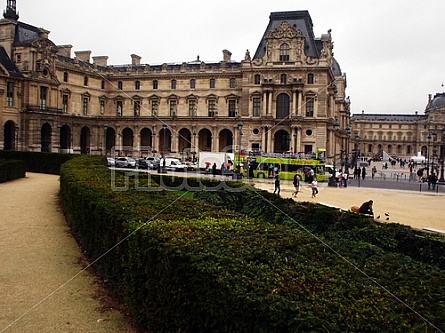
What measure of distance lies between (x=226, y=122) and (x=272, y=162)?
71.2ft

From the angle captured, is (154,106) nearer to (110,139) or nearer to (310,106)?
(110,139)

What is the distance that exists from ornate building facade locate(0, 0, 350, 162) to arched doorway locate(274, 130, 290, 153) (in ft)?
0.45

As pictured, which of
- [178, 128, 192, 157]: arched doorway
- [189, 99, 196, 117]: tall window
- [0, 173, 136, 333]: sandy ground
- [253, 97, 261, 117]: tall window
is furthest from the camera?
[178, 128, 192, 157]: arched doorway

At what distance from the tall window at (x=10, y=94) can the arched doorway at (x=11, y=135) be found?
2330 mm

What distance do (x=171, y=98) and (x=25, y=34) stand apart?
70.3 ft

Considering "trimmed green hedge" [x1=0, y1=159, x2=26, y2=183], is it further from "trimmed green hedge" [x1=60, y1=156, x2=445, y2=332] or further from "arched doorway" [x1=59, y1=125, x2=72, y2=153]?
"arched doorway" [x1=59, y1=125, x2=72, y2=153]

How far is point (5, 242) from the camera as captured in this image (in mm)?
12906

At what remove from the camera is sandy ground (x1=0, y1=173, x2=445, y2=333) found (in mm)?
7777

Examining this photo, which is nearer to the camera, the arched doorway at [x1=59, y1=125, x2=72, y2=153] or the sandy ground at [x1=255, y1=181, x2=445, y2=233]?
the sandy ground at [x1=255, y1=181, x2=445, y2=233]

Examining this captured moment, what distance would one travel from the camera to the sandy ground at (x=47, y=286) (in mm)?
7727

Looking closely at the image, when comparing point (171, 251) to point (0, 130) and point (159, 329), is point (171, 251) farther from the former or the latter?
point (0, 130)

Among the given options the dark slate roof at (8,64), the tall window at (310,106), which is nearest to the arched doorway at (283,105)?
the tall window at (310,106)

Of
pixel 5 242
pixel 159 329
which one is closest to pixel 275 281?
pixel 159 329

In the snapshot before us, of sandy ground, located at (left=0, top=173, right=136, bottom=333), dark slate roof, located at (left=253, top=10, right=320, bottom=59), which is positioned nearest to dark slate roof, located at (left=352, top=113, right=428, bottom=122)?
dark slate roof, located at (left=253, top=10, right=320, bottom=59)
